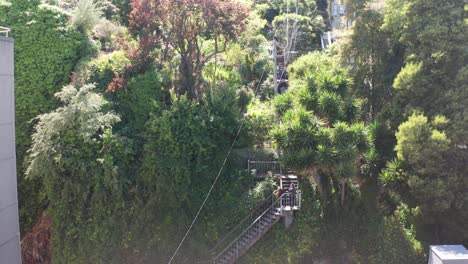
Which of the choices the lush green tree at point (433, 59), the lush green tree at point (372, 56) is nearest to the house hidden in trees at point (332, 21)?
the lush green tree at point (372, 56)

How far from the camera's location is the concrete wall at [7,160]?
32.9 ft

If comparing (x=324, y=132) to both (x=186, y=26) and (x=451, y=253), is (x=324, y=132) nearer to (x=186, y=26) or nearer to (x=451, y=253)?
(x=451, y=253)

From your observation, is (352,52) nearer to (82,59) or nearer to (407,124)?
(407,124)

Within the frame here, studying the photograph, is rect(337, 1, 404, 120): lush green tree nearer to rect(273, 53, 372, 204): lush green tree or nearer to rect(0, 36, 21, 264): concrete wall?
rect(273, 53, 372, 204): lush green tree

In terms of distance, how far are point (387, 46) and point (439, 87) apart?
12.1 feet

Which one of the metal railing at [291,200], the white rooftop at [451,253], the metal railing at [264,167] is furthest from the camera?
the metal railing at [264,167]

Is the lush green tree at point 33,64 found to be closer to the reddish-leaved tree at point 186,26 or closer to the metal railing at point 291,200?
the reddish-leaved tree at point 186,26

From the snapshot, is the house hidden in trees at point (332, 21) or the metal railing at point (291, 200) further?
the house hidden in trees at point (332, 21)

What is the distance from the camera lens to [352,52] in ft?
54.0

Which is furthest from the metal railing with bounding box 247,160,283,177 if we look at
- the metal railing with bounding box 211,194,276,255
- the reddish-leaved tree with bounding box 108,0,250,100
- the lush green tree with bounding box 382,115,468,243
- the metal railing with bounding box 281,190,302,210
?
the lush green tree with bounding box 382,115,468,243

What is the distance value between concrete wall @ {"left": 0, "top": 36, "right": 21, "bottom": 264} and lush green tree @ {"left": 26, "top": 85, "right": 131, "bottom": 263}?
2.59m

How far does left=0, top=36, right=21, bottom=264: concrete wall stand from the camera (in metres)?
10.0

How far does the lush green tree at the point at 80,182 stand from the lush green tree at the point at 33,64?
200 centimetres

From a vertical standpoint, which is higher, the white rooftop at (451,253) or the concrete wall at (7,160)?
the concrete wall at (7,160)
